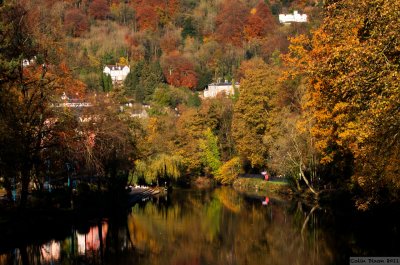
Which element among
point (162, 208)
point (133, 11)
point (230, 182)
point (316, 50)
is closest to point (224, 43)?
point (133, 11)

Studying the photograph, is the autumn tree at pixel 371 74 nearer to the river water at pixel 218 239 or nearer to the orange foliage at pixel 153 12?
the river water at pixel 218 239

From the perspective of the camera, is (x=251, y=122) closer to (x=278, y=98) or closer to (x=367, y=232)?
(x=278, y=98)

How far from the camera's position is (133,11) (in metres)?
187

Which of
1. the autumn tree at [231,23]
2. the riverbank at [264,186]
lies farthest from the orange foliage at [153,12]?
the riverbank at [264,186]

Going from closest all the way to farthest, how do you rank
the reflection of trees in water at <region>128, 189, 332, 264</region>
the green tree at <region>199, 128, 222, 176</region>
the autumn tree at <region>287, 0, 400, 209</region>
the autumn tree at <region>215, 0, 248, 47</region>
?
1. the autumn tree at <region>287, 0, 400, 209</region>
2. the reflection of trees in water at <region>128, 189, 332, 264</region>
3. the green tree at <region>199, 128, 222, 176</region>
4. the autumn tree at <region>215, 0, 248, 47</region>

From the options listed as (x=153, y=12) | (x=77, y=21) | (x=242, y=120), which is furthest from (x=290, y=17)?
(x=242, y=120)

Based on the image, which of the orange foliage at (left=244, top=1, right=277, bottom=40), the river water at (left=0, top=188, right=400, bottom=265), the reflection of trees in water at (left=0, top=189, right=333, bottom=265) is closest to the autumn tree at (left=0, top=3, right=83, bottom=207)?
the river water at (left=0, top=188, right=400, bottom=265)

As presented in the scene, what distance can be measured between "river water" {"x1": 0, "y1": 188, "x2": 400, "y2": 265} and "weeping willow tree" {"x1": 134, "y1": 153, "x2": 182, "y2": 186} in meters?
15.8

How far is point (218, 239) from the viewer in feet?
89.8

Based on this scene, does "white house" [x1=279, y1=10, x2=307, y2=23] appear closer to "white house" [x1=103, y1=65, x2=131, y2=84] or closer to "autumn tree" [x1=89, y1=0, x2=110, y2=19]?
"white house" [x1=103, y1=65, x2=131, y2=84]

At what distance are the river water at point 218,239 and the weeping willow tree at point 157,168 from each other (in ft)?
51.9

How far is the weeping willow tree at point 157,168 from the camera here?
54.6 m

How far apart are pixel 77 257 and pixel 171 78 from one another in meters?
109

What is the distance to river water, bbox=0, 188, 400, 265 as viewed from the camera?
22.2 m
